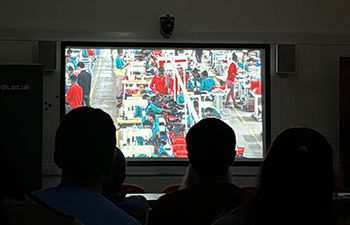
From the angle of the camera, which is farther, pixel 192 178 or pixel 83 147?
pixel 192 178

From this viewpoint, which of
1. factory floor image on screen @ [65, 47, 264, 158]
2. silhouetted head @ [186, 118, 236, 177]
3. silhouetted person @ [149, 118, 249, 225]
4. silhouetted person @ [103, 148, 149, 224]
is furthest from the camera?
factory floor image on screen @ [65, 47, 264, 158]

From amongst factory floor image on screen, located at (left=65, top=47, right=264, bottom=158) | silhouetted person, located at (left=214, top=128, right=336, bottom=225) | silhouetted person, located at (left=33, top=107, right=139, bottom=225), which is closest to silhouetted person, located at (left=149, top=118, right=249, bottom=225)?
silhouetted person, located at (left=33, top=107, right=139, bottom=225)

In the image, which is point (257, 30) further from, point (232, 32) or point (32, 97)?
point (32, 97)

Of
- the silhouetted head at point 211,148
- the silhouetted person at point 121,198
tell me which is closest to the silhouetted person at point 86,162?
the silhouetted head at point 211,148

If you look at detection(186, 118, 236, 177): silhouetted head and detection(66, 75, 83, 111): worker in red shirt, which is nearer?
detection(186, 118, 236, 177): silhouetted head

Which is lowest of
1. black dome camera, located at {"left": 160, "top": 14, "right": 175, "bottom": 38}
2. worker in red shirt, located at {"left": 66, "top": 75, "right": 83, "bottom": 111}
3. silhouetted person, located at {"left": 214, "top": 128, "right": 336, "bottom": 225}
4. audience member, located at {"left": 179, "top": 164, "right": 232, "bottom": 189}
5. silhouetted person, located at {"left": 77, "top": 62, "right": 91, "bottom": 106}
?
audience member, located at {"left": 179, "top": 164, "right": 232, "bottom": 189}

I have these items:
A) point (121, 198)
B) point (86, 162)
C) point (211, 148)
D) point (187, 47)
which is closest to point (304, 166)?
point (86, 162)

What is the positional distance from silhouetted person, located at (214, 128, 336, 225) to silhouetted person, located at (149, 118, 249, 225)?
51 centimetres

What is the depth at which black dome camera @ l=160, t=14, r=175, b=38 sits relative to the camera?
227 inches

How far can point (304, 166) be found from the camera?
4.37ft

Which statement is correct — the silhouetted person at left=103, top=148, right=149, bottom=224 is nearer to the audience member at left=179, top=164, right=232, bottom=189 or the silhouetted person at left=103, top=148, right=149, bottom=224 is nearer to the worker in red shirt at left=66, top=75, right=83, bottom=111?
the audience member at left=179, top=164, right=232, bottom=189

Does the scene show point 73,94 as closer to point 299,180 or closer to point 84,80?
point 84,80

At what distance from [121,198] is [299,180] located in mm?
1215

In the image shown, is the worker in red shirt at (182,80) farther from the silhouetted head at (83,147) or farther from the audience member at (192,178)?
the silhouetted head at (83,147)
